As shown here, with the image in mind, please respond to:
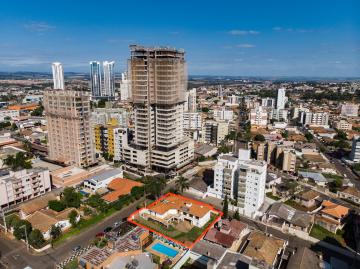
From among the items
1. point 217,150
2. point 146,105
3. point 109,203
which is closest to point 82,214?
point 109,203

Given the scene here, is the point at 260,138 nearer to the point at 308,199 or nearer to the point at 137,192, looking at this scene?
the point at 308,199

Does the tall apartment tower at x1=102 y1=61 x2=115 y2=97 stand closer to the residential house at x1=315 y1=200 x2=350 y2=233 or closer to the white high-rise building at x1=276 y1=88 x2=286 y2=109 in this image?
the white high-rise building at x1=276 y1=88 x2=286 y2=109

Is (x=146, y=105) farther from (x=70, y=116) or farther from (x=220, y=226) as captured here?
(x=220, y=226)

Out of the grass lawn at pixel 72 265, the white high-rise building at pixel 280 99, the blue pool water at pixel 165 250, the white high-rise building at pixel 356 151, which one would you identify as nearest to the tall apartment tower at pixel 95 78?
the white high-rise building at pixel 280 99

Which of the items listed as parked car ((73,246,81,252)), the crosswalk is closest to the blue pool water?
the crosswalk

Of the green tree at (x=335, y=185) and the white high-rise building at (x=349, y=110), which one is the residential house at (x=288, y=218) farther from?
the white high-rise building at (x=349, y=110)

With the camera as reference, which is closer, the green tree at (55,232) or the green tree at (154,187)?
the green tree at (55,232)

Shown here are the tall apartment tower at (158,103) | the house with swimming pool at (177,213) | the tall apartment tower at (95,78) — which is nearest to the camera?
the house with swimming pool at (177,213)
